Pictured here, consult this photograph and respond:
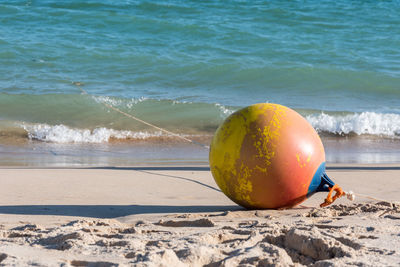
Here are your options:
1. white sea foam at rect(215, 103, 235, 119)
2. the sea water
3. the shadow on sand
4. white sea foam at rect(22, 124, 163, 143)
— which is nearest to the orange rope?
the shadow on sand

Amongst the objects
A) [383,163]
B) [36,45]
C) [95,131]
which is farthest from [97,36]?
[383,163]

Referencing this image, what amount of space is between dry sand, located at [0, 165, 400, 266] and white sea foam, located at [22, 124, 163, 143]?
2488 mm

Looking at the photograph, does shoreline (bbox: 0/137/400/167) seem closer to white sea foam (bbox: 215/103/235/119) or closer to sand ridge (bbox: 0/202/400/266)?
white sea foam (bbox: 215/103/235/119)

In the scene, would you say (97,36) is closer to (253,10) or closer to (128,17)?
(128,17)

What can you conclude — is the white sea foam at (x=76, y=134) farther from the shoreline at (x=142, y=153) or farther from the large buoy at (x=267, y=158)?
the large buoy at (x=267, y=158)

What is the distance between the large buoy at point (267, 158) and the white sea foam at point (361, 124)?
208 inches

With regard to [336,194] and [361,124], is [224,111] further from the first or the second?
[336,194]

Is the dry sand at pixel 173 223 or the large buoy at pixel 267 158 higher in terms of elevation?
the large buoy at pixel 267 158

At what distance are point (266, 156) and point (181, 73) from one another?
9503 mm

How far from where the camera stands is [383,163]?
6.98 m

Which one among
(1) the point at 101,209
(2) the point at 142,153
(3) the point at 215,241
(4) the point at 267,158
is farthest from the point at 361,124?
(3) the point at 215,241

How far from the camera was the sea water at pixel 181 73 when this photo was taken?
8.73 metres

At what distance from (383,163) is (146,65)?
8.03 metres

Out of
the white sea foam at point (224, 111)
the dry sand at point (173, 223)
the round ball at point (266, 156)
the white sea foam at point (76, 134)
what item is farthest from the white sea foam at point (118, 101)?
the round ball at point (266, 156)
